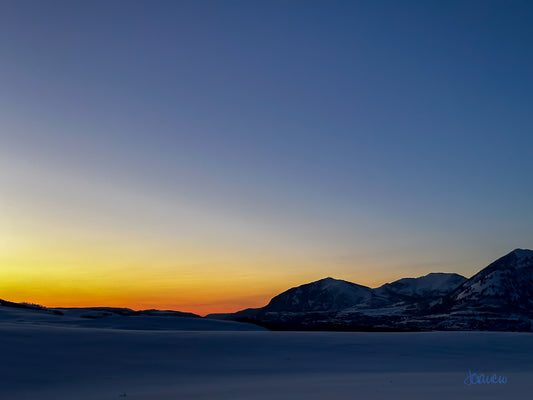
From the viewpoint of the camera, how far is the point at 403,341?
36312mm

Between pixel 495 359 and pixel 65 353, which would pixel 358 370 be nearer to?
pixel 495 359

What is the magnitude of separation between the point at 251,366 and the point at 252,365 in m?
0.30

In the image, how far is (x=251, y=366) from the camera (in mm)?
Answer: 25797

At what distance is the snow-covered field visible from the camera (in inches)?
719

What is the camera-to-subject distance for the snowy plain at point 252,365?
18.2 meters

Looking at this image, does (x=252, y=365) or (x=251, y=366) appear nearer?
(x=251, y=366)

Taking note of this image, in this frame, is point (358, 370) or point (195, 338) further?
point (195, 338)

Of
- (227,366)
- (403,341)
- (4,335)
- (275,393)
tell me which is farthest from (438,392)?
(4,335)

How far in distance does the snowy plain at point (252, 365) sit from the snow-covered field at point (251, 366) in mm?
50

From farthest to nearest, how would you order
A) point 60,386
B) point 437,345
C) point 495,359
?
1. point 437,345
2. point 495,359
3. point 60,386

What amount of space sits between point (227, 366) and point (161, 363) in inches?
129

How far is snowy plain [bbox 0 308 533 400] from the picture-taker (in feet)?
59.9

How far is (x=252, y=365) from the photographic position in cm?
2609

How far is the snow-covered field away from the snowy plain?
2.0 inches
